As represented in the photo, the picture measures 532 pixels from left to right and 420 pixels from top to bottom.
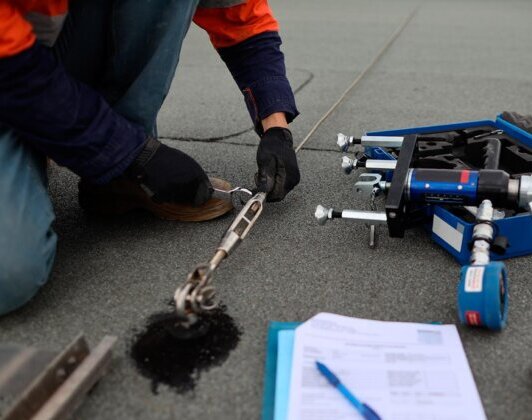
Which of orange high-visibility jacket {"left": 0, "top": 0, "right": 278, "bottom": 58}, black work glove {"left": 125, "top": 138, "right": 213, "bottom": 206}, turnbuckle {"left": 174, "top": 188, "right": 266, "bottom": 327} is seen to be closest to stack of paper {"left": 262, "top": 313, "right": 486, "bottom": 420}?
turnbuckle {"left": 174, "top": 188, "right": 266, "bottom": 327}

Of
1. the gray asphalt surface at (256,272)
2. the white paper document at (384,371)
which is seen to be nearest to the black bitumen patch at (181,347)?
the gray asphalt surface at (256,272)

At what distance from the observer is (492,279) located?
78 centimetres

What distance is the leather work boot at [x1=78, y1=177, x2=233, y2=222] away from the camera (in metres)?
1.18

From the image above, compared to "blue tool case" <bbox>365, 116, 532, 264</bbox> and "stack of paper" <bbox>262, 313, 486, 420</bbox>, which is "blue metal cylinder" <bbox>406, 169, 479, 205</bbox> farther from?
"stack of paper" <bbox>262, 313, 486, 420</bbox>

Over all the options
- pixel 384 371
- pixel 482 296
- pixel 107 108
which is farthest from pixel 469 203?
pixel 107 108

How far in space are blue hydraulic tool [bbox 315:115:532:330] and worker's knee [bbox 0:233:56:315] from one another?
0.48 meters

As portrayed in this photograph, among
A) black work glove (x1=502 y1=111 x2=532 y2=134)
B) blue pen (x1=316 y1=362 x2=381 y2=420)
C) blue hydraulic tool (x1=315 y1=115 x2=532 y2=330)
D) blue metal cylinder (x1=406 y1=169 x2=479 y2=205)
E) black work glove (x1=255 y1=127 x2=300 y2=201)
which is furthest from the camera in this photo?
black work glove (x1=502 y1=111 x2=532 y2=134)

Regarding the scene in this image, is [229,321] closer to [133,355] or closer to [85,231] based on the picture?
[133,355]

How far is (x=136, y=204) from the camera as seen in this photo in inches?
47.3

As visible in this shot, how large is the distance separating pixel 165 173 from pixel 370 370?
52 cm

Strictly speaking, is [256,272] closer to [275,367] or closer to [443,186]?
[275,367]

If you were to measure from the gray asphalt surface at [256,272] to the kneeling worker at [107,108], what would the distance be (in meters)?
0.08

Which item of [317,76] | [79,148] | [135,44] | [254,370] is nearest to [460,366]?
[254,370]

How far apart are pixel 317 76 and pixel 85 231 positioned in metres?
1.55
